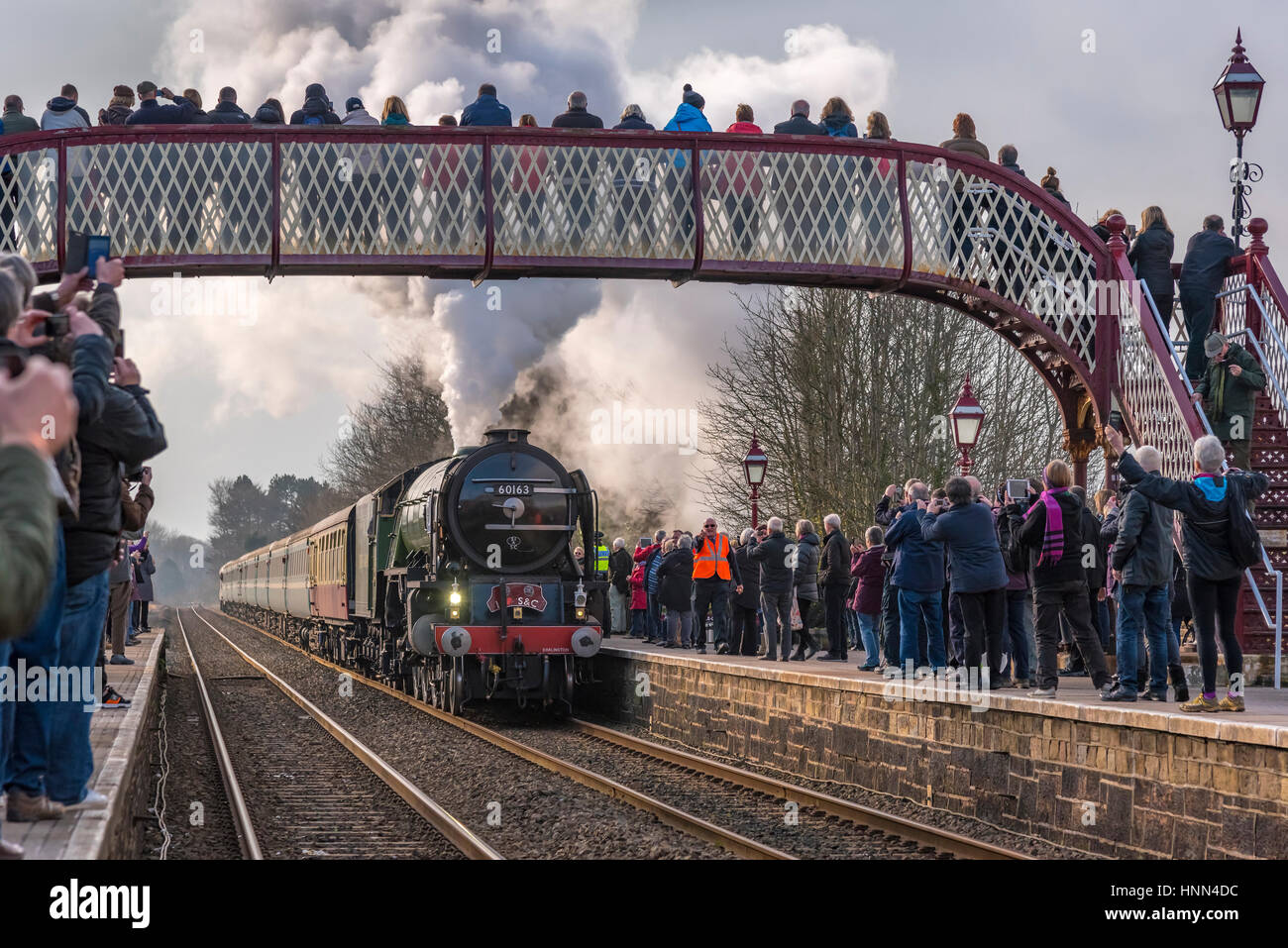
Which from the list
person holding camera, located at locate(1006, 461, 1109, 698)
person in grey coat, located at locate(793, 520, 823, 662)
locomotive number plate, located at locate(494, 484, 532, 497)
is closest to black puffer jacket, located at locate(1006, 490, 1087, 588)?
person holding camera, located at locate(1006, 461, 1109, 698)

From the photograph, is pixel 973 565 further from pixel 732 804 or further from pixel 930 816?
pixel 732 804

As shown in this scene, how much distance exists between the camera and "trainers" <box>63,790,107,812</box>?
642 cm

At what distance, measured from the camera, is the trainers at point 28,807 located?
6110 millimetres

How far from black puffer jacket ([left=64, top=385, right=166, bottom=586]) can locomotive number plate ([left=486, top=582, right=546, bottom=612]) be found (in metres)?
10.2

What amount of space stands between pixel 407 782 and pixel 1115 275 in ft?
31.0

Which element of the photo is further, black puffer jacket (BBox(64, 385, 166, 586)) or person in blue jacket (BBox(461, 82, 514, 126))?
person in blue jacket (BBox(461, 82, 514, 126))

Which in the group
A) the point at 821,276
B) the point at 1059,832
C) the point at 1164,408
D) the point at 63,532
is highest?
the point at 821,276

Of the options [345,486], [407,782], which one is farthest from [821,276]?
[345,486]

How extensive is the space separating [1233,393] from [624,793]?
7225 mm

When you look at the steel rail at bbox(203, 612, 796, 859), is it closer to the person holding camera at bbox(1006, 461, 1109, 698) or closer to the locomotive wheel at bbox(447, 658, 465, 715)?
the locomotive wheel at bbox(447, 658, 465, 715)

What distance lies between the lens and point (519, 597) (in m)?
16.6

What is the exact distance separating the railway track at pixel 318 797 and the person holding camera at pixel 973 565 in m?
4.11
